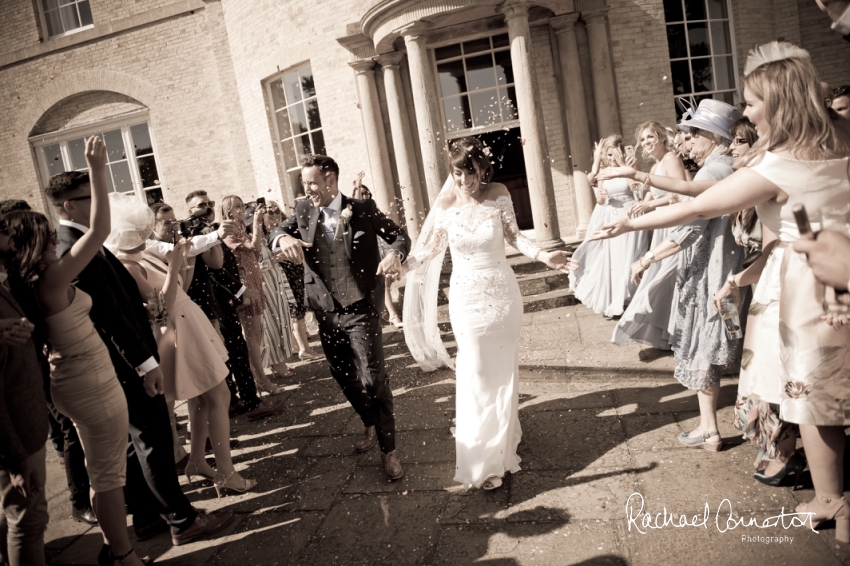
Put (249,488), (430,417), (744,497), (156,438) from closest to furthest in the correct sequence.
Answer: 1. (744,497)
2. (156,438)
3. (249,488)
4. (430,417)

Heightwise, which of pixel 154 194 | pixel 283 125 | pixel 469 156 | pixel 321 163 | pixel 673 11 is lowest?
pixel 469 156

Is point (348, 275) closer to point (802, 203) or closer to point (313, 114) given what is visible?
point (802, 203)

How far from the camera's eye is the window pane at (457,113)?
1027cm

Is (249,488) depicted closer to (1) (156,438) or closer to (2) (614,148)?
(1) (156,438)

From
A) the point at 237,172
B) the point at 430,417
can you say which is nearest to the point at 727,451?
the point at 430,417

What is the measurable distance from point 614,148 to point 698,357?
3.37 meters

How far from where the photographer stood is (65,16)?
13258 mm

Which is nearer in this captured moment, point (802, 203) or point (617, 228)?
point (802, 203)

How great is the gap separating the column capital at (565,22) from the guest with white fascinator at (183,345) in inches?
309

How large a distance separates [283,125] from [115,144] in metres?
4.65

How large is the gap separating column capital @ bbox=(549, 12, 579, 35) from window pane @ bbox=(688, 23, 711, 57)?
8.23ft

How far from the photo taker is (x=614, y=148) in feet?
20.6

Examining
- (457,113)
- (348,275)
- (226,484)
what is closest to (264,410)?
(226,484)

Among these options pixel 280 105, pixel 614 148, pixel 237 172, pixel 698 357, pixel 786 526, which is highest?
pixel 280 105
